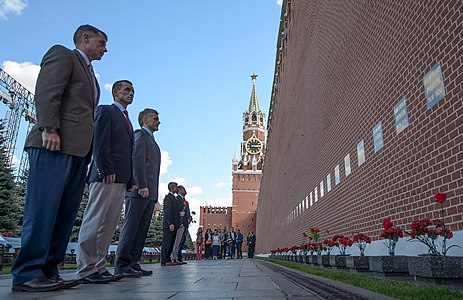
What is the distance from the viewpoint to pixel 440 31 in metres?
3.86

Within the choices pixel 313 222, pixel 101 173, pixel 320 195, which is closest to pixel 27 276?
pixel 101 173

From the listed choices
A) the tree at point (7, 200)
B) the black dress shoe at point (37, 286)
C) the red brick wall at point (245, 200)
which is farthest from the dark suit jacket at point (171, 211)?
the red brick wall at point (245, 200)

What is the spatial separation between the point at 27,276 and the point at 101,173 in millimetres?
1127

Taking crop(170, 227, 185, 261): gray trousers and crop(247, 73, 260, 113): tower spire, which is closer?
crop(170, 227, 185, 261): gray trousers

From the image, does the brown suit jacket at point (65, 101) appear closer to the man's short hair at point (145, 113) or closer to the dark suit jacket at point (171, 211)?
the man's short hair at point (145, 113)

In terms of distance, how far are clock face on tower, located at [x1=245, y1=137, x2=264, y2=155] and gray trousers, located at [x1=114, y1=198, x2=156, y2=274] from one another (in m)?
79.8

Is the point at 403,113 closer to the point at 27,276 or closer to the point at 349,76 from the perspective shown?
the point at 349,76

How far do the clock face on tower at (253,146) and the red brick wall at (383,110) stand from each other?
2828 inches

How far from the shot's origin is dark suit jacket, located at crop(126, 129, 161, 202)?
183 inches

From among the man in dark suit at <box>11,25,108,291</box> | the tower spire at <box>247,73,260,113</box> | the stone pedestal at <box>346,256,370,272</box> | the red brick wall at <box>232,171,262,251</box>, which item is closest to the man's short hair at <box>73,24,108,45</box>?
the man in dark suit at <box>11,25,108,291</box>

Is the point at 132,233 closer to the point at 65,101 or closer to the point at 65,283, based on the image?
the point at 65,283

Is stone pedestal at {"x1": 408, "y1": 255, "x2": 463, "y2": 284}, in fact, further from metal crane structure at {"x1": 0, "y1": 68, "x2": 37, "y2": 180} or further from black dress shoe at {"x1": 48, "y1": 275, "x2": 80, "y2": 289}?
metal crane structure at {"x1": 0, "y1": 68, "x2": 37, "y2": 180}

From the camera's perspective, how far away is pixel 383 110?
5.73 m

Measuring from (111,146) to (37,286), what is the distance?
1.58m
